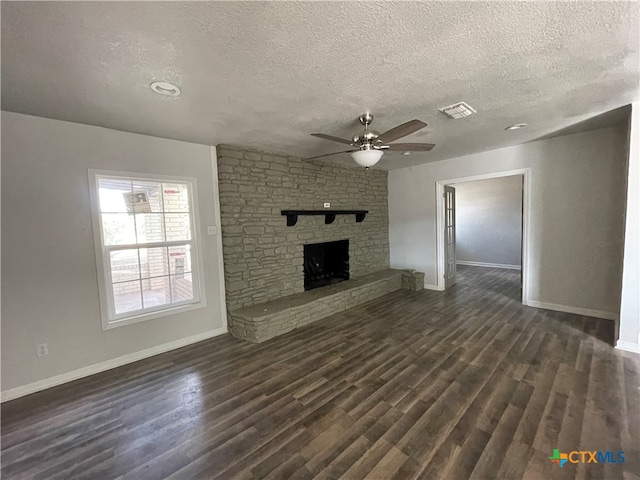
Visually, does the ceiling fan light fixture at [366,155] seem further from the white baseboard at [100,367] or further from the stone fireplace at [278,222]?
the white baseboard at [100,367]

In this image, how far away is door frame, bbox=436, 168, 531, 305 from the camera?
4164mm

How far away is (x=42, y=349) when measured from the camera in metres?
2.54

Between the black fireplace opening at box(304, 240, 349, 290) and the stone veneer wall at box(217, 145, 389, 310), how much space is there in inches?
6.3

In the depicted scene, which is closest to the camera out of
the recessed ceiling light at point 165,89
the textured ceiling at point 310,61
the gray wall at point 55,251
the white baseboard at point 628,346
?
the textured ceiling at point 310,61

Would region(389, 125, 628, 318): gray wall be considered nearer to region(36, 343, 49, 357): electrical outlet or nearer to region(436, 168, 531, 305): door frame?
region(436, 168, 531, 305): door frame

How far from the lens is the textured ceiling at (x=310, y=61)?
1360 mm

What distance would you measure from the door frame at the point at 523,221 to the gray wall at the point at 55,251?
4827mm

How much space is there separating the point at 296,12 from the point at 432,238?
482 cm

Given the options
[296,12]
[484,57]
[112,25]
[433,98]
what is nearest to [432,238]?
[433,98]

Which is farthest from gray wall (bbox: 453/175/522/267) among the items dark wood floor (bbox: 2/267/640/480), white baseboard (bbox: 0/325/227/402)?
white baseboard (bbox: 0/325/227/402)

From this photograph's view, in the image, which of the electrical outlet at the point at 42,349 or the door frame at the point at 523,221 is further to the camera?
the door frame at the point at 523,221

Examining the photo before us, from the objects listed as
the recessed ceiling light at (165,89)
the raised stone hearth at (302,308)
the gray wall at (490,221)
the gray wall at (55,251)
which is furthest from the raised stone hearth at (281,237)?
the gray wall at (490,221)

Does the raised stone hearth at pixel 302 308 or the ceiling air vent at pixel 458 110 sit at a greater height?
the ceiling air vent at pixel 458 110

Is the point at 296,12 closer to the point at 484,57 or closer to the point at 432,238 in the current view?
the point at 484,57
